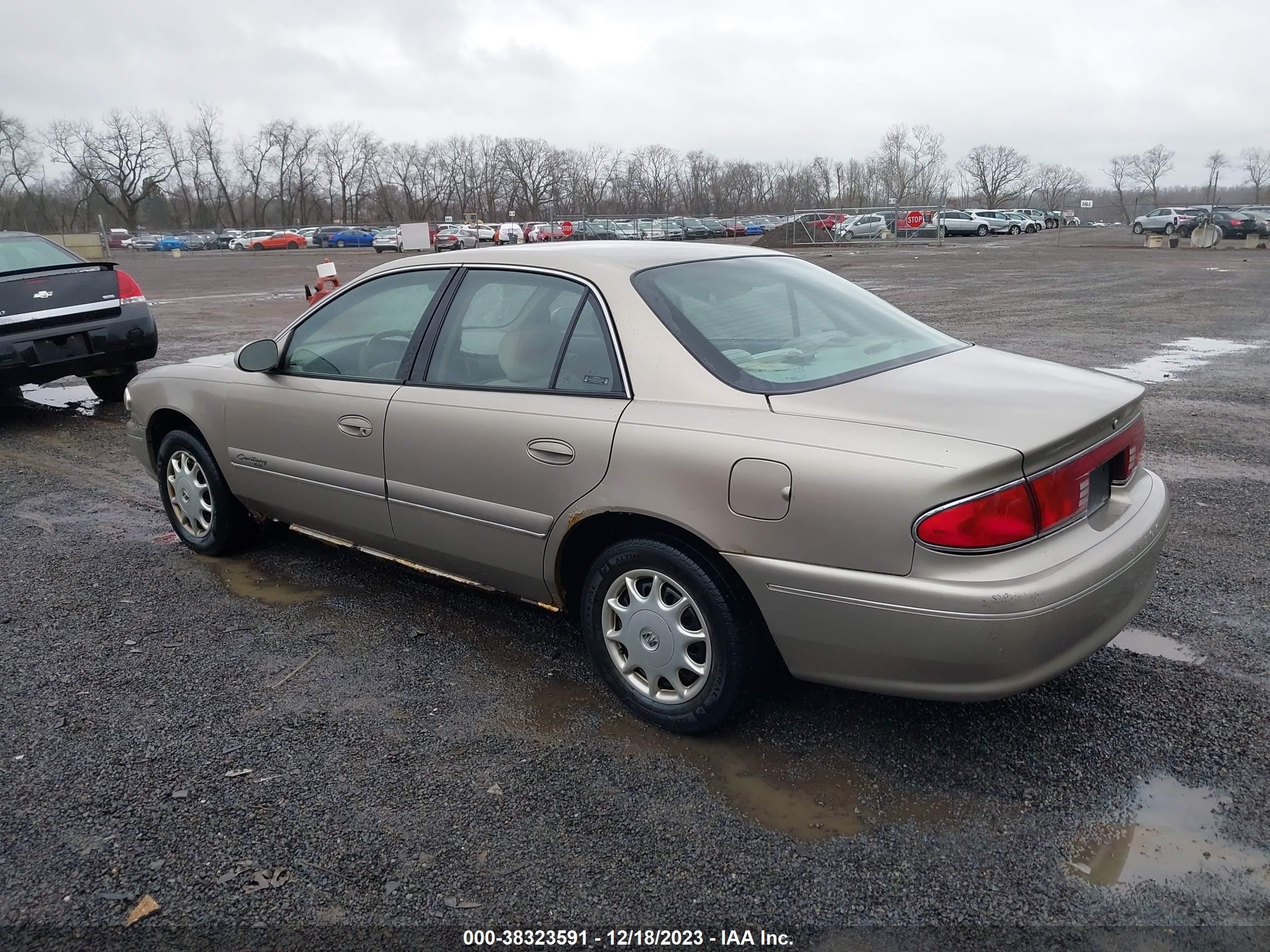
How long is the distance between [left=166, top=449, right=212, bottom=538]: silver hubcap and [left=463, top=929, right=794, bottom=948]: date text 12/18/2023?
10.8ft

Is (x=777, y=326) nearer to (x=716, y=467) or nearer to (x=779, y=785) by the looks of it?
(x=716, y=467)

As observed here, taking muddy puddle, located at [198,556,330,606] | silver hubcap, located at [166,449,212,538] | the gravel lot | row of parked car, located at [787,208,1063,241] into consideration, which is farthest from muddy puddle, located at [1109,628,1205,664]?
row of parked car, located at [787,208,1063,241]

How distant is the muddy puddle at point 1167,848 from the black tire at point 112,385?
9.64 metres

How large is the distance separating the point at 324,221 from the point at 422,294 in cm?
11510

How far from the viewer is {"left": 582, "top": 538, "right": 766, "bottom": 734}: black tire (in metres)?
2.96

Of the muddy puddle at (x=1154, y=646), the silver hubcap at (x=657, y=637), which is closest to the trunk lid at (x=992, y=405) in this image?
the silver hubcap at (x=657, y=637)

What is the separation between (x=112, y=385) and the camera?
9820 millimetres

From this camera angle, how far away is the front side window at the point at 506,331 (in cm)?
351

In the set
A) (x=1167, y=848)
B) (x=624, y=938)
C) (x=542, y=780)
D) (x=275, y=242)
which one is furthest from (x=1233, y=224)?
(x=275, y=242)

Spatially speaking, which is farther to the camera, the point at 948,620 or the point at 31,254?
the point at 31,254

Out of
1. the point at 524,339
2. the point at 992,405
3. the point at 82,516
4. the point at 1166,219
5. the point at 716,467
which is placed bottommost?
the point at 82,516

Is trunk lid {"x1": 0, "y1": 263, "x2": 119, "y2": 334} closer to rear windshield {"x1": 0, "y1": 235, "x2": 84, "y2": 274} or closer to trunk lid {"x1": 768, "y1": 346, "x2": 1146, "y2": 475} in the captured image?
rear windshield {"x1": 0, "y1": 235, "x2": 84, "y2": 274}

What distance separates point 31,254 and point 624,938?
9145 mm

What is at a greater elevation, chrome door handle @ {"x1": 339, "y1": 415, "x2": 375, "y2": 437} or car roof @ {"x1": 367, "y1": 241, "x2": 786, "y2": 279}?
car roof @ {"x1": 367, "y1": 241, "x2": 786, "y2": 279}
